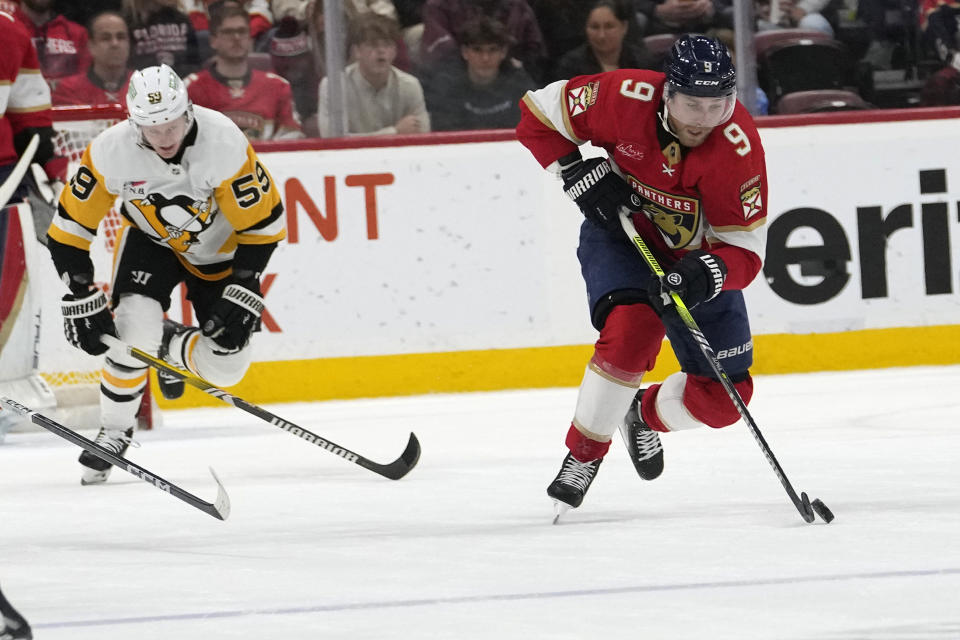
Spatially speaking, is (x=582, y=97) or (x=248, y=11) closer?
(x=582, y=97)

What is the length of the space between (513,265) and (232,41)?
1.31 m

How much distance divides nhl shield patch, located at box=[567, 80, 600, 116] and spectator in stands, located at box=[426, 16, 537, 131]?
240 centimetres

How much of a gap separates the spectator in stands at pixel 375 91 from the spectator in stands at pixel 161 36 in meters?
0.51

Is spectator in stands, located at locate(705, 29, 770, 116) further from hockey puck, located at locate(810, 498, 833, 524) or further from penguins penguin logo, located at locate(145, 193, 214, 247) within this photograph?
hockey puck, located at locate(810, 498, 833, 524)

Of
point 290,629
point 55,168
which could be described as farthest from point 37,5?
point 290,629

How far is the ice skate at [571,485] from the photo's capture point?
3258 millimetres

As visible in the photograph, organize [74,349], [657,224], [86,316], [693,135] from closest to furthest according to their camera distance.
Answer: [693,135] < [657,224] < [86,316] < [74,349]

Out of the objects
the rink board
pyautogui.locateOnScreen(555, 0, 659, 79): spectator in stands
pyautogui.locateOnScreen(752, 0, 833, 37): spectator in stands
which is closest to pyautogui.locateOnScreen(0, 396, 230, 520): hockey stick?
the rink board

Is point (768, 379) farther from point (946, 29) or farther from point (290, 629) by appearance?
point (290, 629)

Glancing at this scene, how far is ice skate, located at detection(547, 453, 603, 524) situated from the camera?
326 cm

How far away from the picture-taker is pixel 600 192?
3.34m

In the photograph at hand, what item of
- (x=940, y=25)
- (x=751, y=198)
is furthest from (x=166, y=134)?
(x=940, y=25)

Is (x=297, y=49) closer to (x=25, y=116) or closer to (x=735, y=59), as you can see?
(x=25, y=116)

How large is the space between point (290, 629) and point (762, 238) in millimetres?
1517
